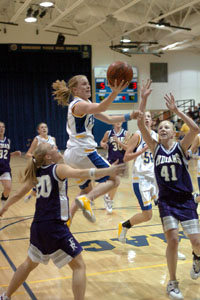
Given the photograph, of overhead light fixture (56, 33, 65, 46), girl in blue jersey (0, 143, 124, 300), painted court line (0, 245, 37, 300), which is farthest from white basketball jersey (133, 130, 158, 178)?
overhead light fixture (56, 33, 65, 46)

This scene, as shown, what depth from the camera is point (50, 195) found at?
3.03 meters

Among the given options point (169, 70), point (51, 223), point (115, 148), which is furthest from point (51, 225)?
point (169, 70)

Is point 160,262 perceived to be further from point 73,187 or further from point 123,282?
point 73,187

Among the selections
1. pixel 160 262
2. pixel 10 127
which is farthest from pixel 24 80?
pixel 160 262

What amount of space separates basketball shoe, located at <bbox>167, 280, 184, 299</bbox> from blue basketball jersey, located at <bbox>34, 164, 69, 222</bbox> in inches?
45.8

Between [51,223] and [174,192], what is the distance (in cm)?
123

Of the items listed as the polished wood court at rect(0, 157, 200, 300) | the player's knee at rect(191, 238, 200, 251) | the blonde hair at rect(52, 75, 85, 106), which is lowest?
the polished wood court at rect(0, 157, 200, 300)

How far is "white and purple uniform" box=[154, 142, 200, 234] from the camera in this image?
3.53m

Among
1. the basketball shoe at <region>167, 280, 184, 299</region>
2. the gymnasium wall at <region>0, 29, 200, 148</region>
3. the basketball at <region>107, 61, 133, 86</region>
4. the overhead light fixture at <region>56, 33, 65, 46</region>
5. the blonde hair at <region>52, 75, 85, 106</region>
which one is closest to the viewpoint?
the basketball shoe at <region>167, 280, 184, 299</region>

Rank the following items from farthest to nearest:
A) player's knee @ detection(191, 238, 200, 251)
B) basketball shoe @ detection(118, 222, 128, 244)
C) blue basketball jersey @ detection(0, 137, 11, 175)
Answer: blue basketball jersey @ detection(0, 137, 11, 175) < basketball shoe @ detection(118, 222, 128, 244) < player's knee @ detection(191, 238, 200, 251)

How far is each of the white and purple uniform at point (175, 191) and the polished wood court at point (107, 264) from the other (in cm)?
64

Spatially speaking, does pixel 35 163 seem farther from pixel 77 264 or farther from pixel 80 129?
pixel 80 129

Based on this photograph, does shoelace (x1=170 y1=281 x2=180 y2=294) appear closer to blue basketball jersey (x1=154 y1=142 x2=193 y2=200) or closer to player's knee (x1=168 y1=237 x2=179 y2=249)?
player's knee (x1=168 y1=237 x2=179 y2=249)

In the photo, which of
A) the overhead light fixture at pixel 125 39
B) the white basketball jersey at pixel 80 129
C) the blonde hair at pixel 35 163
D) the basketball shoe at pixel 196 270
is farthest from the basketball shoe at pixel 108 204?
the overhead light fixture at pixel 125 39
